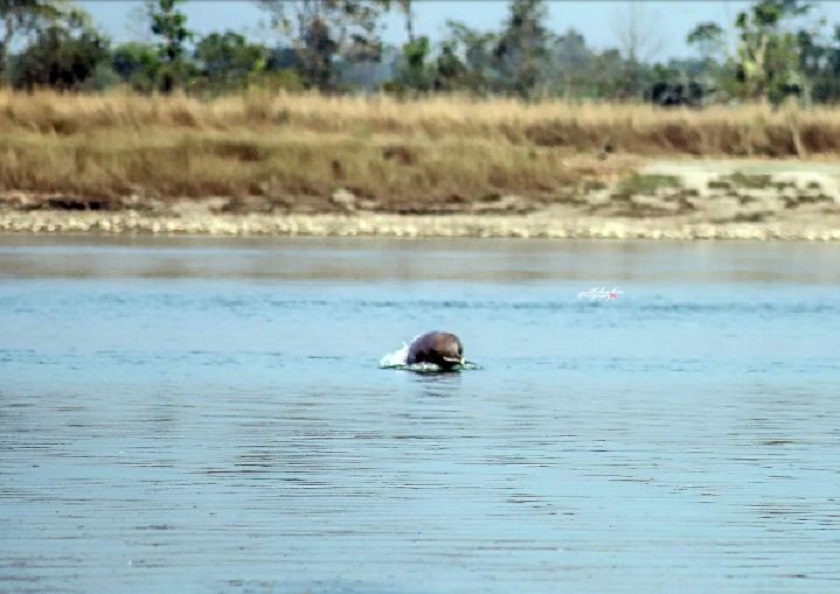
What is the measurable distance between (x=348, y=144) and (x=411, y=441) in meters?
24.2

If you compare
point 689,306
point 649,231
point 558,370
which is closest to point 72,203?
point 649,231

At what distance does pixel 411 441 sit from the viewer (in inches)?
438

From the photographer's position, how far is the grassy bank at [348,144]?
33625mm

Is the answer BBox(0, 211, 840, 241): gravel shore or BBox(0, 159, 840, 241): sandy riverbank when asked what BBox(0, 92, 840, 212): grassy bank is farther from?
BBox(0, 211, 840, 241): gravel shore

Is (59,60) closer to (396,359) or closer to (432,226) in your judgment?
(432,226)

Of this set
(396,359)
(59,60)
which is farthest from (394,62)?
(396,359)

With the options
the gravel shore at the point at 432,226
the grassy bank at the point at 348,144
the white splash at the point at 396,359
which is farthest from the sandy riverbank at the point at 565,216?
the white splash at the point at 396,359

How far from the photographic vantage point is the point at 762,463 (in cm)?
1049

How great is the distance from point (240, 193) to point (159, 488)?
80.1ft

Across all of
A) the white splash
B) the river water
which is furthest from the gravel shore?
the white splash

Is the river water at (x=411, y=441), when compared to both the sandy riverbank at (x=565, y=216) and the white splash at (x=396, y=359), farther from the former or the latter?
the sandy riverbank at (x=565, y=216)

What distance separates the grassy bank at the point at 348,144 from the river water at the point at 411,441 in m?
10.8

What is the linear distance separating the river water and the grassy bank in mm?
10756

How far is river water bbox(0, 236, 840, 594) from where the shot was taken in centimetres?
793
